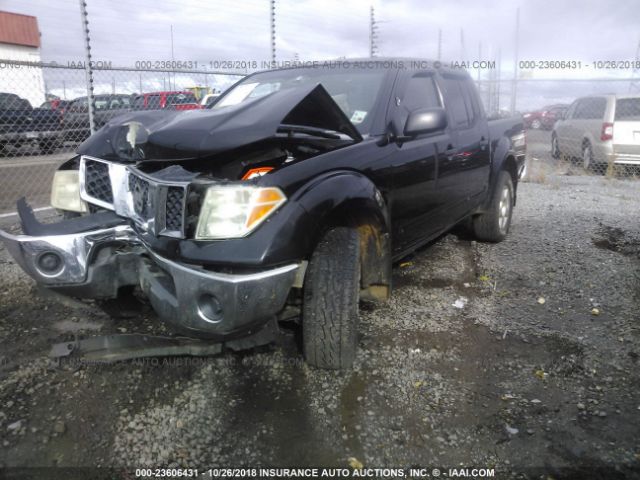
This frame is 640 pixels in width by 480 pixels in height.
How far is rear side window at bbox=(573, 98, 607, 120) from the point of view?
394 inches

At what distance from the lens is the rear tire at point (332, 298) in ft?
7.91

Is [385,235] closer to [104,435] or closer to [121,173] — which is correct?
[121,173]

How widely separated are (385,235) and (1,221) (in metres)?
4.93

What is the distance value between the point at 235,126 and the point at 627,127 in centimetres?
963

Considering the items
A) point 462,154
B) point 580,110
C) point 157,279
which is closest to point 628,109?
point 580,110

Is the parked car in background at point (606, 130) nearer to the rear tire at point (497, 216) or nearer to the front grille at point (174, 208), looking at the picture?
the rear tire at point (497, 216)

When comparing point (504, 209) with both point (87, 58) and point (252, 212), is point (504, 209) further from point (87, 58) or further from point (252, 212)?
point (87, 58)

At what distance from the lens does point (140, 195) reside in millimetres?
2471

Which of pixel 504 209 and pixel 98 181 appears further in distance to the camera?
pixel 504 209

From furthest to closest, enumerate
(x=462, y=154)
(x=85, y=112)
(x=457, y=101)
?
(x=85, y=112) < (x=457, y=101) < (x=462, y=154)

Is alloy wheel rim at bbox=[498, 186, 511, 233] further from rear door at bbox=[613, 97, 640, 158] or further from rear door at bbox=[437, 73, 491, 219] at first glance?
rear door at bbox=[613, 97, 640, 158]

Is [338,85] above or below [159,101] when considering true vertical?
below

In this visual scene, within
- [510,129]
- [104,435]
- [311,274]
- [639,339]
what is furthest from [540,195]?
[104,435]

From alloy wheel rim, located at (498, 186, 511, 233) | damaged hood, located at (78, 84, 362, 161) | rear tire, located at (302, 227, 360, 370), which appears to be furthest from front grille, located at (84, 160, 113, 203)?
alloy wheel rim, located at (498, 186, 511, 233)
